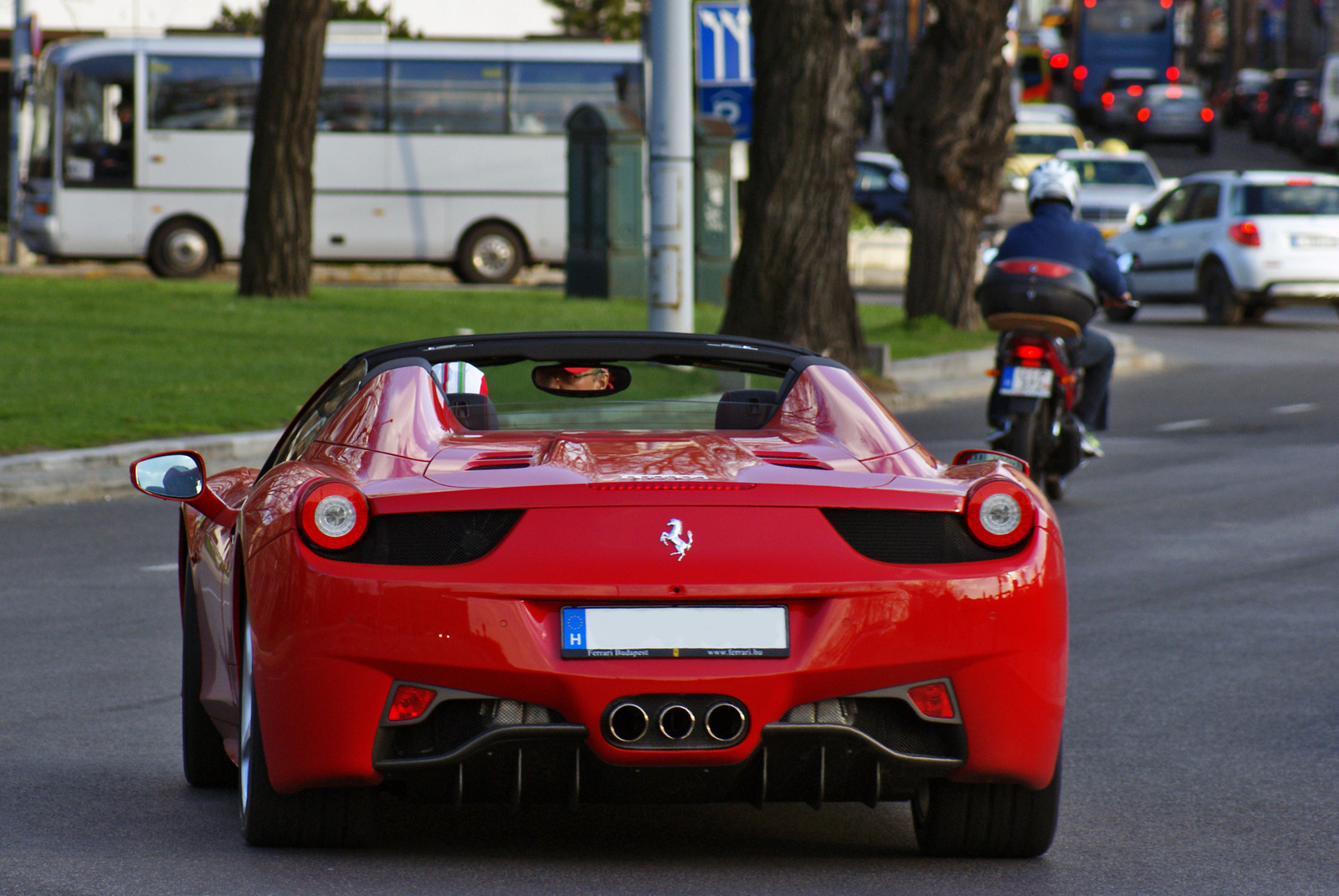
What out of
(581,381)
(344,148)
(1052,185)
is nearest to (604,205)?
(344,148)

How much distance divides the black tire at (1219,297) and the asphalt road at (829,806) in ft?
43.7

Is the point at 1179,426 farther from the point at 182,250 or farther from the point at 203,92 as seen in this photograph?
the point at 203,92

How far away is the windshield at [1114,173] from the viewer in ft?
112

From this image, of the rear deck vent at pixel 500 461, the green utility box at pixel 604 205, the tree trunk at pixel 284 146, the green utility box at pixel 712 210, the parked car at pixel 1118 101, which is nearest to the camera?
the rear deck vent at pixel 500 461

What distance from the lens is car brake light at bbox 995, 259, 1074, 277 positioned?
33.7 ft

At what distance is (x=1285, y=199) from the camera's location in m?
22.9

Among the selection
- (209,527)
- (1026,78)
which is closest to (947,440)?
(209,527)

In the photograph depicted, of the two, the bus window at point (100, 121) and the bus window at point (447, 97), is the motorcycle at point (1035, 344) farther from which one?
the bus window at point (100, 121)

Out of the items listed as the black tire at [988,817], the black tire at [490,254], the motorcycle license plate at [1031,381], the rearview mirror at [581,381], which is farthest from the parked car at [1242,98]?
the black tire at [988,817]

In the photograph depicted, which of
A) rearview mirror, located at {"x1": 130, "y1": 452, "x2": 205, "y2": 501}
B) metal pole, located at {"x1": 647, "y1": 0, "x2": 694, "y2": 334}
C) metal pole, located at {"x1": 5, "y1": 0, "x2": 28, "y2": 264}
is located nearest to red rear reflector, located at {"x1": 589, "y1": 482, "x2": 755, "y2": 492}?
rearview mirror, located at {"x1": 130, "y1": 452, "x2": 205, "y2": 501}

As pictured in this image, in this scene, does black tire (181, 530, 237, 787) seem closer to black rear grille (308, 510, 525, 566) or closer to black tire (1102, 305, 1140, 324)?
black rear grille (308, 510, 525, 566)

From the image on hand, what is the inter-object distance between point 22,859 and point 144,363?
12.6 metres

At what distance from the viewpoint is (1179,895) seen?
4.23m

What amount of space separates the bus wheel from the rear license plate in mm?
28264
